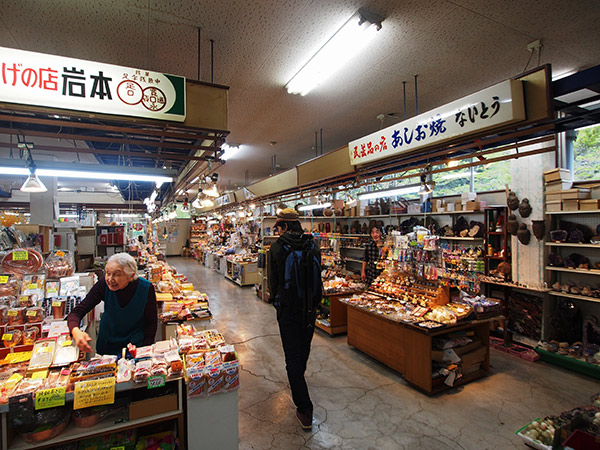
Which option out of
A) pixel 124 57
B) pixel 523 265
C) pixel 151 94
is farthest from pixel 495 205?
pixel 124 57

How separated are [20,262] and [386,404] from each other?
4.55m

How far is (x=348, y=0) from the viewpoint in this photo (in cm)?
271

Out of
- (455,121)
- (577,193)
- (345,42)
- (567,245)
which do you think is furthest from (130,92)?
(567,245)

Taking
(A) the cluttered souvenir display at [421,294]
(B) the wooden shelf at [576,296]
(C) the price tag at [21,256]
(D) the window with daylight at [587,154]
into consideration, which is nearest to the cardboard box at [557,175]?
(D) the window with daylight at [587,154]

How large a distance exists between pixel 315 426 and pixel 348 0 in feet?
14.2

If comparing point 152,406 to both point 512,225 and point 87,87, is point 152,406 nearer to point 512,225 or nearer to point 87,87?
point 87,87

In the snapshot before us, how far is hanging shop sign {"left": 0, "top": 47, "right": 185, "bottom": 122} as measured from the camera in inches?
88.7

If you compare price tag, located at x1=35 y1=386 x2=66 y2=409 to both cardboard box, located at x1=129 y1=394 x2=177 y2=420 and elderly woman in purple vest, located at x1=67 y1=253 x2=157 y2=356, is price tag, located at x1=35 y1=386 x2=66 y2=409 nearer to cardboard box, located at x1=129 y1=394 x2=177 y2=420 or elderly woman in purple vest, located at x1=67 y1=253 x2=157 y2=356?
cardboard box, located at x1=129 y1=394 x2=177 y2=420

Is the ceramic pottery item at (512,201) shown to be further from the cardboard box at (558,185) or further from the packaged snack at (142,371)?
the packaged snack at (142,371)

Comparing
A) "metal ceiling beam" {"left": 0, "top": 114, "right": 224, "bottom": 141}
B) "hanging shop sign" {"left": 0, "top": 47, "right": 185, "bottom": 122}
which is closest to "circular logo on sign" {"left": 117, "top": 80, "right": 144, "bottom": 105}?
"hanging shop sign" {"left": 0, "top": 47, "right": 185, "bottom": 122}

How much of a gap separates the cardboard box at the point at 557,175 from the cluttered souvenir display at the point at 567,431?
3.35 meters

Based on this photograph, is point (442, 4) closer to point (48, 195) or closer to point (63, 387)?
point (63, 387)

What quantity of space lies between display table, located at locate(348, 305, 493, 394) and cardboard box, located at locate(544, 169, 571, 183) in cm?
268

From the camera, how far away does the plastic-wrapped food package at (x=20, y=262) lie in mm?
3225
